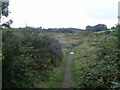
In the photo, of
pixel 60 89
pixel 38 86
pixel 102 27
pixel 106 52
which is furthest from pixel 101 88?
pixel 102 27

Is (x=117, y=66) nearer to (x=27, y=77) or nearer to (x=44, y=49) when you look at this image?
(x=27, y=77)

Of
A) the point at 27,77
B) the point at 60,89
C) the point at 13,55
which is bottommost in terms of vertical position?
the point at 60,89

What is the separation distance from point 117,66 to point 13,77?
6.78 metres

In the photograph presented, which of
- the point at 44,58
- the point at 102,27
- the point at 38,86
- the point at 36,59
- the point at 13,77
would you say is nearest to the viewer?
the point at 13,77

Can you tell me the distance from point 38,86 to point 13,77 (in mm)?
2818

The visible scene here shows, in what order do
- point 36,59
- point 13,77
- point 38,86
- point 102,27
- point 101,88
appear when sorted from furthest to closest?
point 102,27 < point 36,59 < point 38,86 < point 101,88 < point 13,77

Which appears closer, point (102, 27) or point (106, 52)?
point (106, 52)

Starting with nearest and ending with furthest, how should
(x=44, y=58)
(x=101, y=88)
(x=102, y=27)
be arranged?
(x=101, y=88) < (x=44, y=58) < (x=102, y=27)

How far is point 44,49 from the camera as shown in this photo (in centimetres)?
1972

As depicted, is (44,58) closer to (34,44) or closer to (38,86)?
(34,44)

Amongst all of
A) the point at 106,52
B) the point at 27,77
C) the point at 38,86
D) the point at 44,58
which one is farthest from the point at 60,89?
the point at 106,52

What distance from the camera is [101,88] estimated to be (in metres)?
12.6

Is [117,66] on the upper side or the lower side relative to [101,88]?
upper

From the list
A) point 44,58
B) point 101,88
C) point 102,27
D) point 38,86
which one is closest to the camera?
point 101,88
